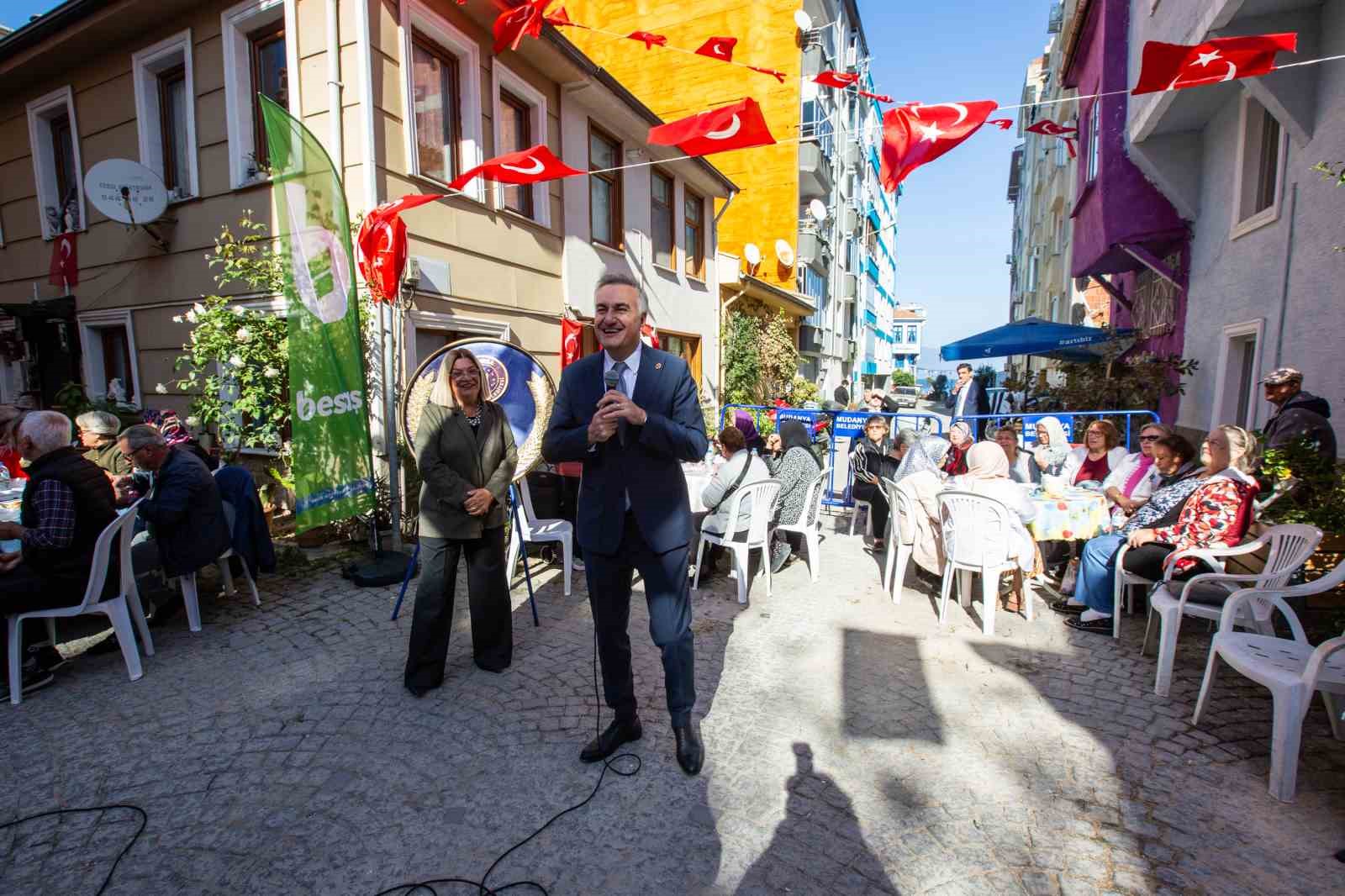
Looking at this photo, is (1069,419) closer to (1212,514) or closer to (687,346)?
(1212,514)

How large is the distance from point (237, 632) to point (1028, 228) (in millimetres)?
33980

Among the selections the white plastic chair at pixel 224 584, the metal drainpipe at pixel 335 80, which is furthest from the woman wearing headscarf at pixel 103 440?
the metal drainpipe at pixel 335 80

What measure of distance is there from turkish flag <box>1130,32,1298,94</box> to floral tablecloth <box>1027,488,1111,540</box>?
9.51 ft

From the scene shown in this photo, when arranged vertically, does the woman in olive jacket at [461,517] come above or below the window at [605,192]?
below

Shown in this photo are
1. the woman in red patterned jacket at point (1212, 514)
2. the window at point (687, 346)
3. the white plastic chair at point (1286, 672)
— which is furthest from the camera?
the window at point (687, 346)

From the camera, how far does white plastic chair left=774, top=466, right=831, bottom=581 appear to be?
5.38 meters

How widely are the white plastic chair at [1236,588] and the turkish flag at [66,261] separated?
38.7 feet

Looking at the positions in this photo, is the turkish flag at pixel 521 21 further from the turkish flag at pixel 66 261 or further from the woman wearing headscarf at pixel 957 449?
the turkish flag at pixel 66 261

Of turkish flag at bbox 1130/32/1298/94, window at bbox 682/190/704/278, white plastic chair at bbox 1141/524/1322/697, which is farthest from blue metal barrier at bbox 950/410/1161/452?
window at bbox 682/190/704/278

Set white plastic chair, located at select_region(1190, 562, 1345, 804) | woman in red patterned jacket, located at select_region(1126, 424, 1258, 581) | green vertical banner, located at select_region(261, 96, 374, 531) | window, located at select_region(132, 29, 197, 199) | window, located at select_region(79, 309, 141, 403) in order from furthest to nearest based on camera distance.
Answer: window, located at select_region(79, 309, 141, 403)
window, located at select_region(132, 29, 197, 199)
green vertical banner, located at select_region(261, 96, 374, 531)
woman in red patterned jacket, located at select_region(1126, 424, 1258, 581)
white plastic chair, located at select_region(1190, 562, 1345, 804)

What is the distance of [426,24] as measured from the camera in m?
6.25

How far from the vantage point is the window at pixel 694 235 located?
1258 cm

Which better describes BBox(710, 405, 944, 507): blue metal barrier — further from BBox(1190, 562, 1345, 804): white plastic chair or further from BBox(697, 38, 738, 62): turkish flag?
BBox(1190, 562, 1345, 804): white plastic chair

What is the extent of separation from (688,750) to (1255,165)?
836cm
